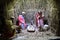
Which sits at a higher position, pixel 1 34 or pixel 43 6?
pixel 43 6

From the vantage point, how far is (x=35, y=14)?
595 cm

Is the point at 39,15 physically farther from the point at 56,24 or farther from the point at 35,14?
the point at 56,24

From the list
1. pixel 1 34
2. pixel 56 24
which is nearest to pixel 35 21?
pixel 56 24

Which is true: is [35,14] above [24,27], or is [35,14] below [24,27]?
above

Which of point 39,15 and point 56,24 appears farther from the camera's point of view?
point 39,15

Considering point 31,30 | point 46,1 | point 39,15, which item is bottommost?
point 31,30

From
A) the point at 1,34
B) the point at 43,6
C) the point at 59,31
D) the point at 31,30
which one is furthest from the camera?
the point at 43,6

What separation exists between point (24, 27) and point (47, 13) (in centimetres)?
86

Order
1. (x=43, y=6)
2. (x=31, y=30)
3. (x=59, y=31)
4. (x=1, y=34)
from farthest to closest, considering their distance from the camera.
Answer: (x=43, y=6) → (x=31, y=30) → (x=59, y=31) → (x=1, y=34)

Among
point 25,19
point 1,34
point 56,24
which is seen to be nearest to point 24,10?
point 25,19

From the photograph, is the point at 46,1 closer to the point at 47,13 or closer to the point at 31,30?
the point at 47,13

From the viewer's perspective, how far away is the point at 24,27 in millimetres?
5785

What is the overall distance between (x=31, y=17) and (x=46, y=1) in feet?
2.67

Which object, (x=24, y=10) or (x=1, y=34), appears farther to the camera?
(x=24, y=10)
